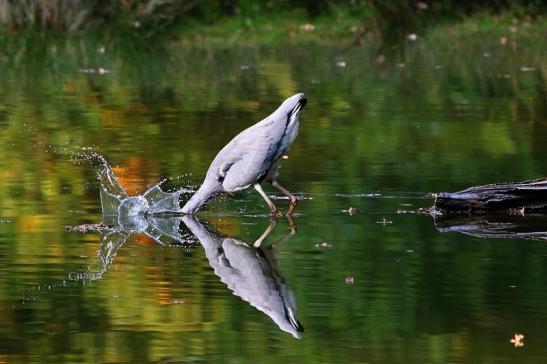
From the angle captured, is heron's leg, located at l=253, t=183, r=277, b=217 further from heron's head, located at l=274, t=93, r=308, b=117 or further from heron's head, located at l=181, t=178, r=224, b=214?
heron's head, located at l=274, t=93, r=308, b=117

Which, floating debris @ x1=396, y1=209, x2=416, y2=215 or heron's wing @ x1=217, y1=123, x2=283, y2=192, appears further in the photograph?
floating debris @ x1=396, y1=209, x2=416, y2=215

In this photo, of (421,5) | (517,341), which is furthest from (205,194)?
(421,5)

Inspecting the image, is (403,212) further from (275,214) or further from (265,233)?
(265,233)

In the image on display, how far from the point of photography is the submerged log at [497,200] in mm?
11102

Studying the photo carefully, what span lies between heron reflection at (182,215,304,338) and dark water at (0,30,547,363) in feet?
0.09

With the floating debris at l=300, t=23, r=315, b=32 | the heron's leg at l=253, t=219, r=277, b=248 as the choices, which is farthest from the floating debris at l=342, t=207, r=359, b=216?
the floating debris at l=300, t=23, r=315, b=32

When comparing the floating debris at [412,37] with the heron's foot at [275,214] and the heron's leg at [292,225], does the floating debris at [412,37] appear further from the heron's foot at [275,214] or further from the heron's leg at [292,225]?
the heron's leg at [292,225]

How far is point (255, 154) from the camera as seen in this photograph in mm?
10820

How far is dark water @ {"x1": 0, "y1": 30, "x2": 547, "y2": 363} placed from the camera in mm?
7543

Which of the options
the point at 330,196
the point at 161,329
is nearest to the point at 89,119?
the point at 330,196

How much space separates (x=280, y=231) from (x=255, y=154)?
0.57m

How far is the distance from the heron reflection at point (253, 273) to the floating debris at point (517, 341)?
0.96 m

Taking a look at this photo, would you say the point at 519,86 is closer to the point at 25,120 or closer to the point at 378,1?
the point at 25,120

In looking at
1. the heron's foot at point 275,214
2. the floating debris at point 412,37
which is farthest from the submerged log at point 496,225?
the floating debris at point 412,37
